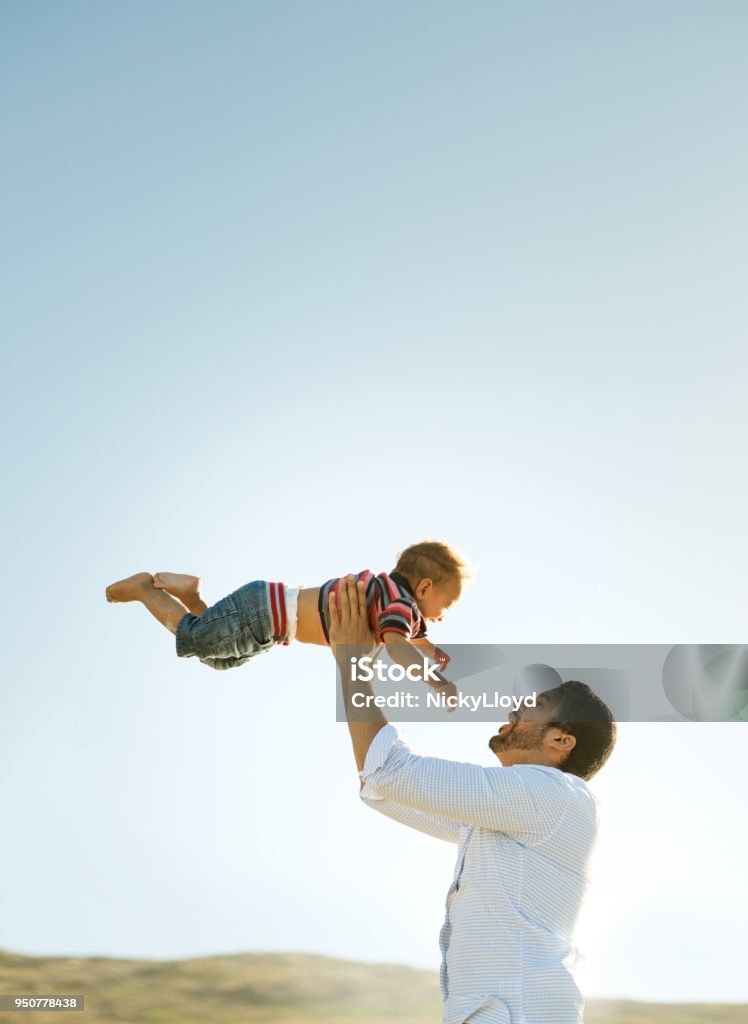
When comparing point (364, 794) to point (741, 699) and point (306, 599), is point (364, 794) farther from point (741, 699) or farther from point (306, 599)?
point (306, 599)

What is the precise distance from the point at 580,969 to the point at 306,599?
2.74 m

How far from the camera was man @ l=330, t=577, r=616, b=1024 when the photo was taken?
276 centimetres

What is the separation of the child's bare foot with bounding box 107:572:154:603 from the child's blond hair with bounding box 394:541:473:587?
1357mm

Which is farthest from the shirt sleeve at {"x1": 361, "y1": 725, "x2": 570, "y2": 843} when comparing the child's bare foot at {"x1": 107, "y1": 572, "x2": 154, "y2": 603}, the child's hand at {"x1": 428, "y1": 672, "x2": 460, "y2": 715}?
the child's bare foot at {"x1": 107, "y1": 572, "x2": 154, "y2": 603}

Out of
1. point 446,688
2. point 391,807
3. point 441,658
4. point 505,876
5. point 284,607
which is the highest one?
point 284,607

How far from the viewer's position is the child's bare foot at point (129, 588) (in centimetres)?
557

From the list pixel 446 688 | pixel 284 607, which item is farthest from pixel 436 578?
pixel 284 607

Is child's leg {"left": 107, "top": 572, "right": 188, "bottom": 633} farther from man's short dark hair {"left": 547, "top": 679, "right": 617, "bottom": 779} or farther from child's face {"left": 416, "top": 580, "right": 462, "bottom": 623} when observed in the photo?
man's short dark hair {"left": 547, "top": 679, "right": 617, "bottom": 779}

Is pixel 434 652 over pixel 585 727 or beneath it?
over

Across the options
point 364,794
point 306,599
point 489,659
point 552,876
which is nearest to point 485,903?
point 552,876

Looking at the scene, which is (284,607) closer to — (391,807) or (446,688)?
(446,688)

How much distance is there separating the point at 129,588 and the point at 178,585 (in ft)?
0.87

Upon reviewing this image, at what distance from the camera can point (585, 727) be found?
131 inches

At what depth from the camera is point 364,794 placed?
2.97 m
